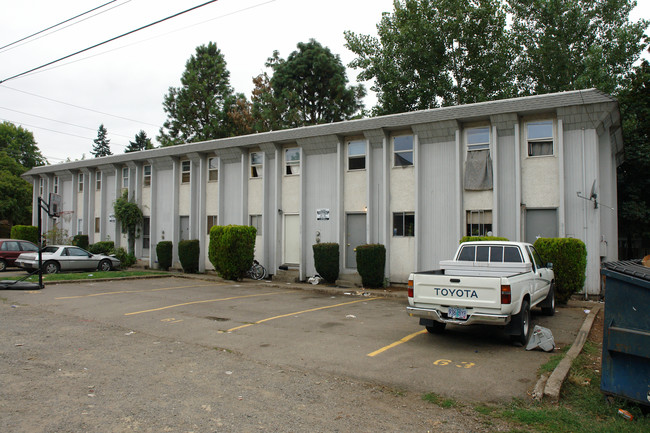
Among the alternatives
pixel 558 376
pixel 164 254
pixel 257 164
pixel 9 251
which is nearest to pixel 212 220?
pixel 164 254

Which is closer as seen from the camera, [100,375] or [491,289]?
[100,375]

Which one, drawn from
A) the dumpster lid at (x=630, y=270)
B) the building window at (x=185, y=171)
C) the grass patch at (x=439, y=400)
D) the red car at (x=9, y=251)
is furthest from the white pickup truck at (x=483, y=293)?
the red car at (x=9, y=251)

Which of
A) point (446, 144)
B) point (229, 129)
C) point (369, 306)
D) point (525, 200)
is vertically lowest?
point (369, 306)

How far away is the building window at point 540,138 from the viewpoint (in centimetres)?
1470

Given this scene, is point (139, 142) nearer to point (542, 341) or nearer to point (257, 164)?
point (257, 164)

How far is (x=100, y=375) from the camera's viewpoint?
20.3 ft

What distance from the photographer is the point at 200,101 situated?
147 ft

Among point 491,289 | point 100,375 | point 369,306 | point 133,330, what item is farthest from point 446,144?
point 100,375

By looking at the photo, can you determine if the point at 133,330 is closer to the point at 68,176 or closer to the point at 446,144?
the point at 446,144

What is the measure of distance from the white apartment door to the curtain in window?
7641mm

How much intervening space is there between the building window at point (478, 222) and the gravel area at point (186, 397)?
35.2 feet

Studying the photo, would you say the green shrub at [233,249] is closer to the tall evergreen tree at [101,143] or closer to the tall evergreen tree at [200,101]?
the tall evergreen tree at [200,101]

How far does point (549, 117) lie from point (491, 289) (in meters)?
9.62

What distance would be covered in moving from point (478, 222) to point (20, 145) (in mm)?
65028
